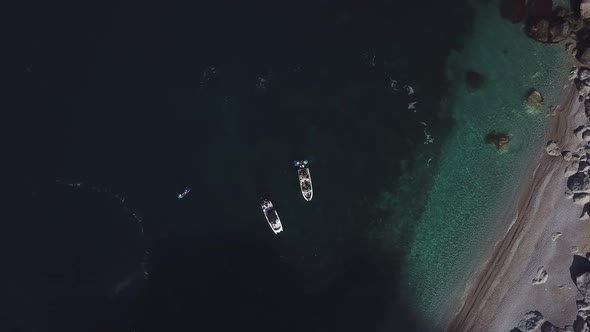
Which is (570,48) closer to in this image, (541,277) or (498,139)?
(498,139)

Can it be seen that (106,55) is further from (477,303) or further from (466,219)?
(477,303)

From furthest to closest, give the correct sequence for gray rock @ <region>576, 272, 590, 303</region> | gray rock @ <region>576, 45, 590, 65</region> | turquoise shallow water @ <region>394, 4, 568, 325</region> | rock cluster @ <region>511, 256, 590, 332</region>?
turquoise shallow water @ <region>394, 4, 568, 325</region> → gray rock @ <region>576, 45, 590, 65</region> → rock cluster @ <region>511, 256, 590, 332</region> → gray rock @ <region>576, 272, 590, 303</region>

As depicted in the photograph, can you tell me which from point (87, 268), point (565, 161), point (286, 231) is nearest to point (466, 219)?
point (565, 161)

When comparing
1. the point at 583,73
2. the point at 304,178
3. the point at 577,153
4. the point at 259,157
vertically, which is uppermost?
the point at 259,157

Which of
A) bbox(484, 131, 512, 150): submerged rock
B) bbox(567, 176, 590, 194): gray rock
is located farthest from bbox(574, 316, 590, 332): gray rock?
bbox(484, 131, 512, 150): submerged rock

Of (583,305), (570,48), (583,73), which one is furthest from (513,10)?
(583,305)

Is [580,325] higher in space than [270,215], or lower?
lower

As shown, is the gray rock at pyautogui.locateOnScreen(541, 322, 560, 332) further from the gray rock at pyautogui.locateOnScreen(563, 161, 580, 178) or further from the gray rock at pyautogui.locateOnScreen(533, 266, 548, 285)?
the gray rock at pyautogui.locateOnScreen(563, 161, 580, 178)

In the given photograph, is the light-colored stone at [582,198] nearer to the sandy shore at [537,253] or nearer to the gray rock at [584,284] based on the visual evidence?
the sandy shore at [537,253]
